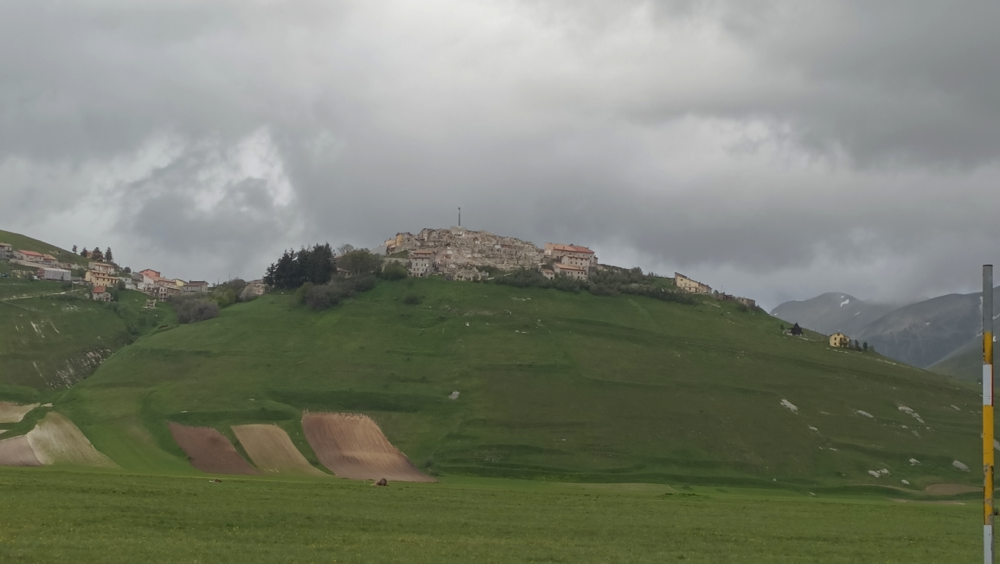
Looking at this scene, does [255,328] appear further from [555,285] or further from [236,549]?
[236,549]

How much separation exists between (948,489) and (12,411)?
377 ft

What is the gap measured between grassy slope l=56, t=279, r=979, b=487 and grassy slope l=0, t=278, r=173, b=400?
9385 millimetres

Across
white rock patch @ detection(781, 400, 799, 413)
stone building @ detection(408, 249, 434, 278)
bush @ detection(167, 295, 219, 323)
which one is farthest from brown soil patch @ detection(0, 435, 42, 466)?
stone building @ detection(408, 249, 434, 278)

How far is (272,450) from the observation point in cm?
9500

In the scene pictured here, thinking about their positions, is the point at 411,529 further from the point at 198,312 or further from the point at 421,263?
the point at 421,263

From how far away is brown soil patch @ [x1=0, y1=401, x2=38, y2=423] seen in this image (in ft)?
328

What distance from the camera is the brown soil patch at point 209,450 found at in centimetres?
8792

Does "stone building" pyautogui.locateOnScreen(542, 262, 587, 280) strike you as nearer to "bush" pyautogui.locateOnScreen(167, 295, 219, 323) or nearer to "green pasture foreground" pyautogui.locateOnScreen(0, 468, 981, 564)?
"bush" pyautogui.locateOnScreen(167, 295, 219, 323)

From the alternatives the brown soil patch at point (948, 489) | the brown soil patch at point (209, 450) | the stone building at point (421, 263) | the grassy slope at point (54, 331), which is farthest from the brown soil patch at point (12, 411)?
the brown soil patch at point (948, 489)

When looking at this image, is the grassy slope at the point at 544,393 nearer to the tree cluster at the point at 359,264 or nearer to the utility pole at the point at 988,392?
the tree cluster at the point at 359,264

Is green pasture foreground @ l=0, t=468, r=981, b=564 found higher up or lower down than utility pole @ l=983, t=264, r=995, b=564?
lower down

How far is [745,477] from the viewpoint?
9575 cm

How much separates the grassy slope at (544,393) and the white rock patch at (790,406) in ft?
5.35

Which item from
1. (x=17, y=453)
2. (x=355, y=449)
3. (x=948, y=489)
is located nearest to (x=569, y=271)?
(x=355, y=449)
